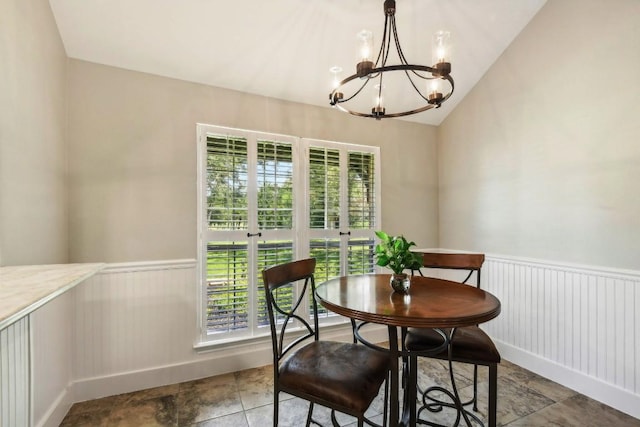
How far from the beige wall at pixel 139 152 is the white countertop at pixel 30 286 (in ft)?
2.32

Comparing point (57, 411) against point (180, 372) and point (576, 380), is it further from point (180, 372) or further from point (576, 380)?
point (576, 380)

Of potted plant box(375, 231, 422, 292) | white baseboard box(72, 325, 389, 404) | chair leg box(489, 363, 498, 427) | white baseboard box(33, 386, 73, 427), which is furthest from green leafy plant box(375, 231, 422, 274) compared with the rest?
white baseboard box(33, 386, 73, 427)

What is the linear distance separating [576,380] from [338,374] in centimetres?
205

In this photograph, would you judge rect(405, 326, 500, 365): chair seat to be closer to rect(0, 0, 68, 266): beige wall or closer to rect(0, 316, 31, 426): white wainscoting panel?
rect(0, 316, 31, 426): white wainscoting panel

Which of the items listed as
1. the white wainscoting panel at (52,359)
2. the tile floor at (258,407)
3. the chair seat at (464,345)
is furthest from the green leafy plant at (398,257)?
the white wainscoting panel at (52,359)

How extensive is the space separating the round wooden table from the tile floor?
2.50ft

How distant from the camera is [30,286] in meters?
1.11

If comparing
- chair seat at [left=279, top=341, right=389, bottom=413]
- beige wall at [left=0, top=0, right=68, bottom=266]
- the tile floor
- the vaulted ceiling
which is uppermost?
the vaulted ceiling

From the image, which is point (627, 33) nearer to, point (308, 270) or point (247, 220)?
point (308, 270)

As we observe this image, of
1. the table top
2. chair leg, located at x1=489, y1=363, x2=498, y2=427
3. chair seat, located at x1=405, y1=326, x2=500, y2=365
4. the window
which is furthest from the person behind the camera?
the window

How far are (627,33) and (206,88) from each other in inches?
120

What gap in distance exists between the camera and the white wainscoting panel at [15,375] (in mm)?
1160

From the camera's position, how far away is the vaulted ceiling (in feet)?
6.62

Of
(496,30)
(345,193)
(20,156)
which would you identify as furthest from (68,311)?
(496,30)
